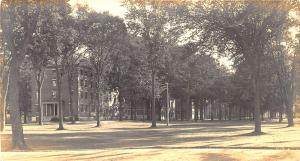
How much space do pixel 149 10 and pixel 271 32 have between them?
2019cm

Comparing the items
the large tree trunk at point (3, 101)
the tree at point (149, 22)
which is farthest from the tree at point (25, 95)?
the large tree trunk at point (3, 101)

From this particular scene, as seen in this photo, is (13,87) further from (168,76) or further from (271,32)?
(168,76)

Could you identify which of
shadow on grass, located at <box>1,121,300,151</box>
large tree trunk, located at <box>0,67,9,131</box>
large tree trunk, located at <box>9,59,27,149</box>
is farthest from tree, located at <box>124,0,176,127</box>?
large tree trunk, located at <box>9,59,27,149</box>

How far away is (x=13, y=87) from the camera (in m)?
29.7

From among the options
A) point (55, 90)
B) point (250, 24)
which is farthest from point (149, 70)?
point (55, 90)

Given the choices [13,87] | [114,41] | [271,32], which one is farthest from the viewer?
[114,41]

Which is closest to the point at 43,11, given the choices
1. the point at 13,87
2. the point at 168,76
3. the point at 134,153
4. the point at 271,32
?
the point at 13,87

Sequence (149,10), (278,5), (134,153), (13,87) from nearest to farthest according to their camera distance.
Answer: (134,153)
(13,87)
(278,5)
(149,10)

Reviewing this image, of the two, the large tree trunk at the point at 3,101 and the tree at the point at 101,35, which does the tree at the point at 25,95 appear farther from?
the large tree trunk at the point at 3,101

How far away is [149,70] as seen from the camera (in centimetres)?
6856

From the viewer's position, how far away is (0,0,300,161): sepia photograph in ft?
94.8

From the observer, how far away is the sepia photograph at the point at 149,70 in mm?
28891

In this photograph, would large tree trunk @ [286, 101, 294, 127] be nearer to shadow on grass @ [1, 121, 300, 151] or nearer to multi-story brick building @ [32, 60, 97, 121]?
shadow on grass @ [1, 121, 300, 151]

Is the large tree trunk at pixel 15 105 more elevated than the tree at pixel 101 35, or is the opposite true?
the tree at pixel 101 35
